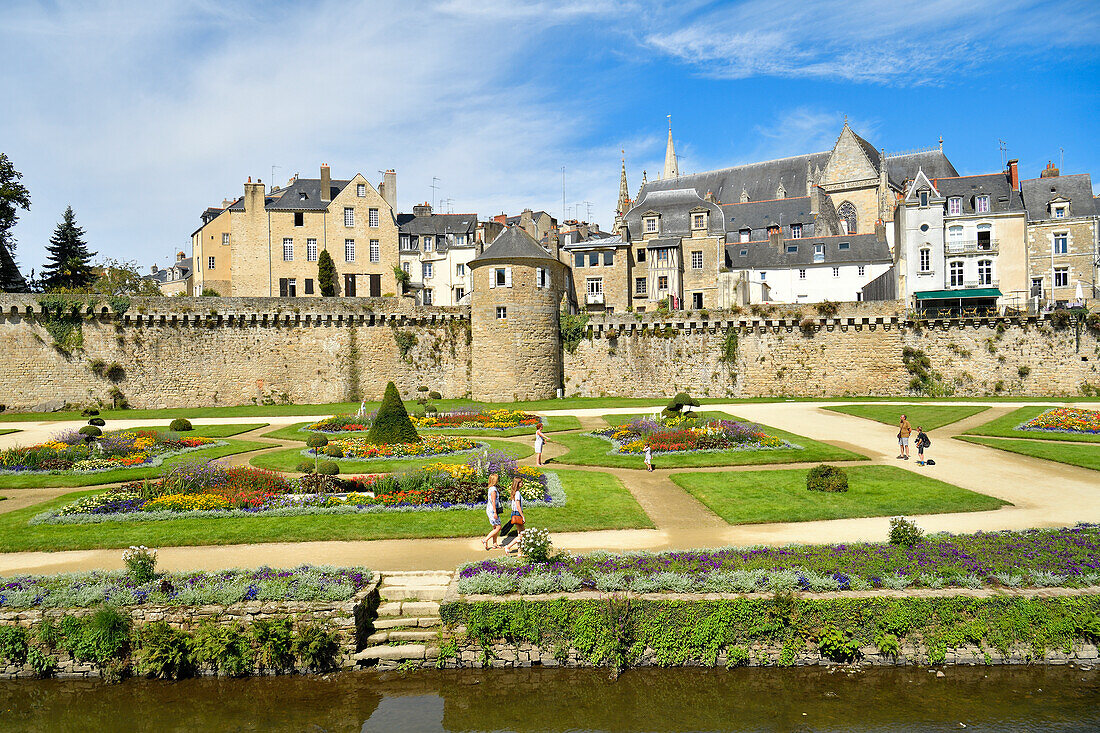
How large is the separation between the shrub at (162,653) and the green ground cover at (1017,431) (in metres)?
26.7

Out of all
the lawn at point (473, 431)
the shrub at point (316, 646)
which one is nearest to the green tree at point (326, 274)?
the lawn at point (473, 431)

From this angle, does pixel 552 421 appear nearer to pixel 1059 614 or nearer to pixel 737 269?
pixel 1059 614

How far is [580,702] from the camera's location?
9.64 metres

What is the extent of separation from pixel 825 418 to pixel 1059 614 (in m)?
23.0

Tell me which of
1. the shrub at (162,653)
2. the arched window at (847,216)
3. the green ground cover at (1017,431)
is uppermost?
the arched window at (847,216)

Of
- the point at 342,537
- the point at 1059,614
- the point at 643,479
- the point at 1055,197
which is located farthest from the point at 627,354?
the point at 1059,614

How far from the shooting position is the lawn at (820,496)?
632 inches

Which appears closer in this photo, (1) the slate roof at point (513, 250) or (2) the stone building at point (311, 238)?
(1) the slate roof at point (513, 250)

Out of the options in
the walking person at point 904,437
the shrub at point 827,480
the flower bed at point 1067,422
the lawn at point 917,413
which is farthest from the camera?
the lawn at point 917,413

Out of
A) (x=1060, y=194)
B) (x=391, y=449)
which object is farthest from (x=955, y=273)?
(x=391, y=449)

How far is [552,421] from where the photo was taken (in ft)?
111

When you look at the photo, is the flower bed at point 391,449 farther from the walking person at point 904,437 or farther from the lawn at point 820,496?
the walking person at point 904,437

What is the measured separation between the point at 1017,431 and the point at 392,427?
2262 cm

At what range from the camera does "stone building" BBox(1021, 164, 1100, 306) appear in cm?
4712
